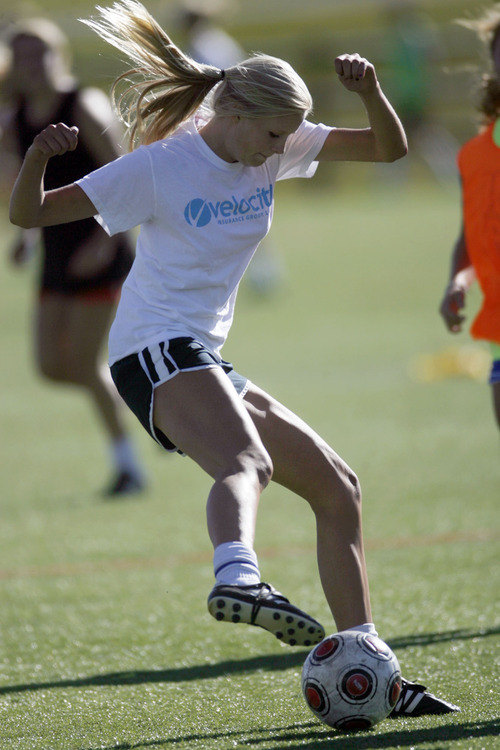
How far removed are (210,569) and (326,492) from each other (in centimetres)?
208

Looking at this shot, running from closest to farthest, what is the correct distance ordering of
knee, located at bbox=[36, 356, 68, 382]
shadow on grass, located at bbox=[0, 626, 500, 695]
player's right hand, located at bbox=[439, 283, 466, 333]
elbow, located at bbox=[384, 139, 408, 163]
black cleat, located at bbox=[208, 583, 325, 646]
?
black cleat, located at bbox=[208, 583, 325, 646] → elbow, located at bbox=[384, 139, 408, 163] → shadow on grass, located at bbox=[0, 626, 500, 695] → player's right hand, located at bbox=[439, 283, 466, 333] → knee, located at bbox=[36, 356, 68, 382]

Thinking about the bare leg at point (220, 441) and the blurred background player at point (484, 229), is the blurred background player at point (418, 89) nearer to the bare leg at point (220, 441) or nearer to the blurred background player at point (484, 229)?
the blurred background player at point (484, 229)

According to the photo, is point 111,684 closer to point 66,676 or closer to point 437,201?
point 66,676

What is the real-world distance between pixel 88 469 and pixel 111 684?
13.3ft

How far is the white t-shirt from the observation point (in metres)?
3.20

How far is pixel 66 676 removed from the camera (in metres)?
3.86

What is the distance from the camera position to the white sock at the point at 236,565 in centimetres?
269

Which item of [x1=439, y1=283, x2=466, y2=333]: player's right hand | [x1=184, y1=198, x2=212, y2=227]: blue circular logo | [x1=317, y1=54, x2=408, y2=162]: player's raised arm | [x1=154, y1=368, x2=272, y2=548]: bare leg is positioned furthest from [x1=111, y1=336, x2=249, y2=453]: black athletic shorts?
[x1=439, y1=283, x2=466, y2=333]: player's right hand

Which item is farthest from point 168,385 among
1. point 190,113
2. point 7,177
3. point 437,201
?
point 437,201

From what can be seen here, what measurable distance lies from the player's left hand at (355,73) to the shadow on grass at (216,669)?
6.53ft

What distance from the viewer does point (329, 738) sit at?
3.08 m

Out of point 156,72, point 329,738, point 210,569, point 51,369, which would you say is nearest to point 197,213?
point 156,72

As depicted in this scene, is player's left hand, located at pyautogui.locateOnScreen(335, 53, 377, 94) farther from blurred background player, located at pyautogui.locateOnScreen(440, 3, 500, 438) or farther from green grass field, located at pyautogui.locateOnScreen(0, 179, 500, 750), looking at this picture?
green grass field, located at pyautogui.locateOnScreen(0, 179, 500, 750)

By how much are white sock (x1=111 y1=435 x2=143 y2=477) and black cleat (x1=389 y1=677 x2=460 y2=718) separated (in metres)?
3.89
